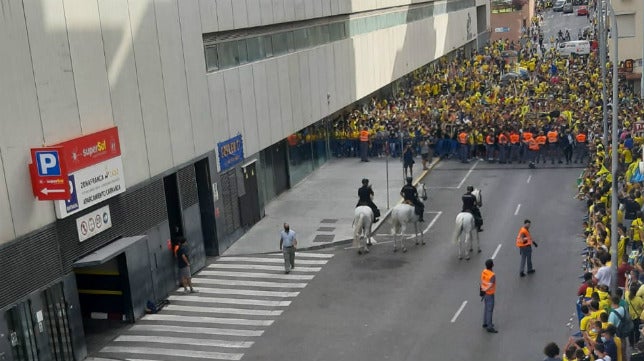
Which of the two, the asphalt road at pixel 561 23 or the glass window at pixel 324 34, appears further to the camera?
the asphalt road at pixel 561 23

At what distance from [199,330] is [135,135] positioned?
501cm

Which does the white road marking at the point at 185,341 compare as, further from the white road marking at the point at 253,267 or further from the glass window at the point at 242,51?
the glass window at the point at 242,51

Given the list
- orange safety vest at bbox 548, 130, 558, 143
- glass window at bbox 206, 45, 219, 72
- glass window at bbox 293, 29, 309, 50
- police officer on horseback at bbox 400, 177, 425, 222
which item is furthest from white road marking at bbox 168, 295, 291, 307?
orange safety vest at bbox 548, 130, 558, 143

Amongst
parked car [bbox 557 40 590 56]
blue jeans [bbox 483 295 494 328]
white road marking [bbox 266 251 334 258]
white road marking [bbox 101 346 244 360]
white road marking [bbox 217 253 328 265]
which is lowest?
white road marking [bbox 266 251 334 258]

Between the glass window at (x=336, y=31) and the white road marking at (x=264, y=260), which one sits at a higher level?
the glass window at (x=336, y=31)

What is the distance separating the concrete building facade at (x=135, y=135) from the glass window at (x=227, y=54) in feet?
0.27

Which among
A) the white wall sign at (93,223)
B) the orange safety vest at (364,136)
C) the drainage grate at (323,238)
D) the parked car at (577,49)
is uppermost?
the white wall sign at (93,223)

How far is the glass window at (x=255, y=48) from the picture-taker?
29922 mm

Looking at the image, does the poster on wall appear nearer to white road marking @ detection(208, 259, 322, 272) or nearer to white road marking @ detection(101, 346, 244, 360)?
white road marking @ detection(208, 259, 322, 272)

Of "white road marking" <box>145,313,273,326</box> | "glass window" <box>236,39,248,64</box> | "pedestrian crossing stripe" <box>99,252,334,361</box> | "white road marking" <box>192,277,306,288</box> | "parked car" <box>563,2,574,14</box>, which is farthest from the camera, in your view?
"parked car" <box>563,2,574,14</box>

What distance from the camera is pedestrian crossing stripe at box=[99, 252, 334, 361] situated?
19.2 metres

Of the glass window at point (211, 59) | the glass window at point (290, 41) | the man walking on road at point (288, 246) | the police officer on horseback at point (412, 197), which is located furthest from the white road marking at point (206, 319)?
the glass window at point (290, 41)

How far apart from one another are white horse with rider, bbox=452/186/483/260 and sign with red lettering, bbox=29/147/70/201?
35.0 ft

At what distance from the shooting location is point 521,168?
36688mm
